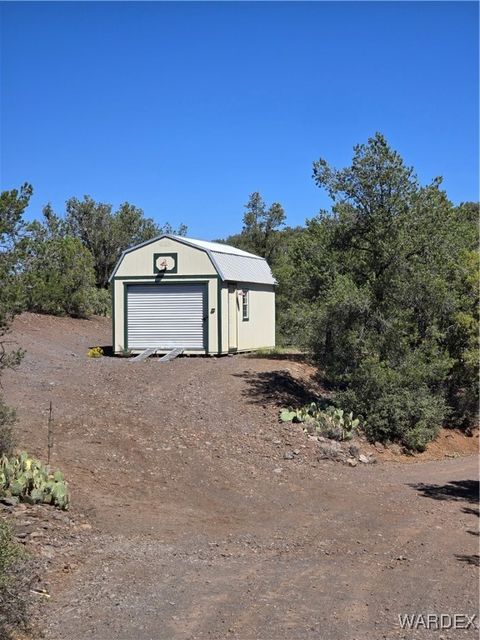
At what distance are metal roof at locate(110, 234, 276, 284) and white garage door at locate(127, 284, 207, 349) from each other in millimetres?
895

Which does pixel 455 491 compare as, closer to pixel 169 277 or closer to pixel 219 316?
pixel 219 316

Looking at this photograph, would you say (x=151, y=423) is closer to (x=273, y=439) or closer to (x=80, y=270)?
(x=273, y=439)

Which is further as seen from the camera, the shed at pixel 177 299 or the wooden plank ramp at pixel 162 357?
the shed at pixel 177 299

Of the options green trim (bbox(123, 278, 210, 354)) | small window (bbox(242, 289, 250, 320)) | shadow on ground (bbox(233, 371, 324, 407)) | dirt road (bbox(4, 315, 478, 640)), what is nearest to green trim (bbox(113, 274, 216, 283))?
green trim (bbox(123, 278, 210, 354))

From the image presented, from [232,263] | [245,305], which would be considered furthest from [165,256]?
[245,305]

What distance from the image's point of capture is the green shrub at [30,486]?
8.74m

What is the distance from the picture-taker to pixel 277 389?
17.7 metres

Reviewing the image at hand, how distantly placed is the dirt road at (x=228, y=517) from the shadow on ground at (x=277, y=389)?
69 millimetres

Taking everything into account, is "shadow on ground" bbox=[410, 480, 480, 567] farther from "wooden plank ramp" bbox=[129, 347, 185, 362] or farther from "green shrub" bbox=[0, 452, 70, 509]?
"wooden plank ramp" bbox=[129, 347, 185, 362]

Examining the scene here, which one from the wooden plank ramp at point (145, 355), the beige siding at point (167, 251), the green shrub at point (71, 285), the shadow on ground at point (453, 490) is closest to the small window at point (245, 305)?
the beige siding at point (167, 251)

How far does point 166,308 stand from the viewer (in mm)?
22797

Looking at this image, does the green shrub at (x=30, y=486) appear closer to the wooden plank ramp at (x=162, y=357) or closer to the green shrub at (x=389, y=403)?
the green shrub at (x=389, y=403)

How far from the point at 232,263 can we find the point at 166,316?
2.96 meters

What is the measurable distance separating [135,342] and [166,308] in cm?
152
